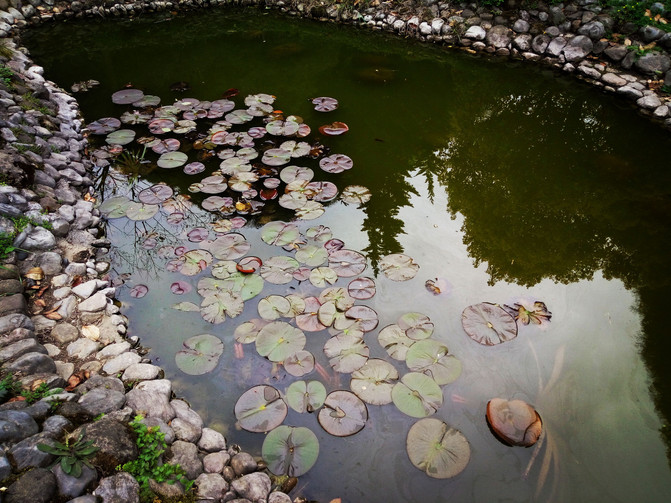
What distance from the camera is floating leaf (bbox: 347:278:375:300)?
160 inches

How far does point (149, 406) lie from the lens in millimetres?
2986

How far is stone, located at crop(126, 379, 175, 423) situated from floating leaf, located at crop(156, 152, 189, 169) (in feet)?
10.6

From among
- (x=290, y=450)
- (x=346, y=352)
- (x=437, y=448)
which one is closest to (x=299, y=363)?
(x=346, y=352)

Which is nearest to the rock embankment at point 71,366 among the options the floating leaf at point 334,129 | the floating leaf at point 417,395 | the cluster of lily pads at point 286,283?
the cluster of lily pads at point 286,283

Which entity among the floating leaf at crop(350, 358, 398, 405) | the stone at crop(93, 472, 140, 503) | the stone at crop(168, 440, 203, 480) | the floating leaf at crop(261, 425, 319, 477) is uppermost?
the stone at crop(93, 472, 140, 503)

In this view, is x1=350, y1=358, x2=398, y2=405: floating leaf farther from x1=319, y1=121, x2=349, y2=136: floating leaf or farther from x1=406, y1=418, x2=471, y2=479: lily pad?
x1=319, y1=121, x2=349, y2=136: floating leaf

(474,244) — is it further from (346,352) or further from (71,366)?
(71,366)

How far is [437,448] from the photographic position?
305 cm

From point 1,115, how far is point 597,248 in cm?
714

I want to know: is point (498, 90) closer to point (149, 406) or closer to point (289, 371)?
point (289, 371)

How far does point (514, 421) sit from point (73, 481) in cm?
286

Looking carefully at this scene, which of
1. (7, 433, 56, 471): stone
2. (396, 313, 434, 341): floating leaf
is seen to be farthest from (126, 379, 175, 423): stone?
(396, 313, 434, 341): floating leaf

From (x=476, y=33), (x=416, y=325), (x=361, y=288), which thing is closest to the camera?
(x=416, y=325)

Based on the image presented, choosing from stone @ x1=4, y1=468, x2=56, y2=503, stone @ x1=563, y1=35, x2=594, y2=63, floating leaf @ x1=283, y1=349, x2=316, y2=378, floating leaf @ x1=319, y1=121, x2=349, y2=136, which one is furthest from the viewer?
stone @ x1=563, y1=35, x2=594, y2=63
